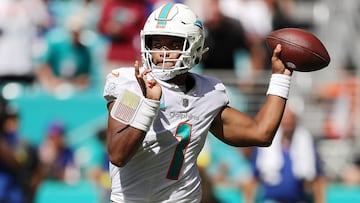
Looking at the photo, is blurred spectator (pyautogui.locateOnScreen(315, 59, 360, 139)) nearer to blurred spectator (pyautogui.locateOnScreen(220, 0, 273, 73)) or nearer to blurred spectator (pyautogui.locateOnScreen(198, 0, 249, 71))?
blurred spectator (pyautogui.locateOnScreen(220, 0, 273, 73))

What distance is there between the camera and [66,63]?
406 inches

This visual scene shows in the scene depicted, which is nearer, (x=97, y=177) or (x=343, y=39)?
(x=97, y=177)

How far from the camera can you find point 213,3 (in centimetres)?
1036

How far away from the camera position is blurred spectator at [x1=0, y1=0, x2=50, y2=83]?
10.2 meters

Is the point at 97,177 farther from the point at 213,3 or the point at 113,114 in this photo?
the point at 113,114

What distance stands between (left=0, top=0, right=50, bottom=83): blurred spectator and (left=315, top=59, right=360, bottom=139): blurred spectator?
311 centimetres

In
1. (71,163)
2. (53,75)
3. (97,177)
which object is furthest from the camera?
(53,75)

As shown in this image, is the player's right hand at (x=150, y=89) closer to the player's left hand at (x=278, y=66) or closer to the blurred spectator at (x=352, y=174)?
the player's left hand at (x=278, y=66)

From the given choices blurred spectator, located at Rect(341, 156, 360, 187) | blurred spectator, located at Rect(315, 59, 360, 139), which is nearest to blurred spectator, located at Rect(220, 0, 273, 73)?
blurred spectator, located at Rect(315, 59, 360, 139)

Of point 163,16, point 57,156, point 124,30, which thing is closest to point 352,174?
point 124,30

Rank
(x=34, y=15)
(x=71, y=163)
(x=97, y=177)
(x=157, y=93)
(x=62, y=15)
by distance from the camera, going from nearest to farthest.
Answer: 1. (x=157, y=93)
2. (x=97, y=177)
3. (x=71, y=163)
4. (x=34, y=15)
5. (x=62, y=15)

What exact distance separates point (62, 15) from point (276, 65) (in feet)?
24.2

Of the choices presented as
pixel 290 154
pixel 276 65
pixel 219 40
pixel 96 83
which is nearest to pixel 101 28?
pixel 96 83

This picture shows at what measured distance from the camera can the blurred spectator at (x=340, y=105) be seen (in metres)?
10.1
